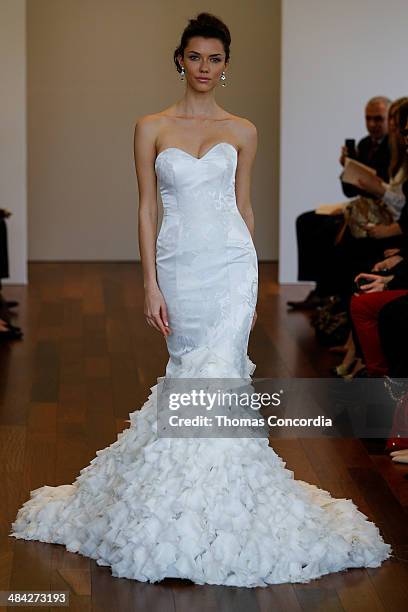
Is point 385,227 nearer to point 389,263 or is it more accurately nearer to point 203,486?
point 389,263

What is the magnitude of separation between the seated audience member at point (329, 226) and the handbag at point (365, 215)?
0.27 feet

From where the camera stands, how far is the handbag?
7.21m

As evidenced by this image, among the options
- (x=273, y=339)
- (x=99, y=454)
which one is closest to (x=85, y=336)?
(x=273, y=339)

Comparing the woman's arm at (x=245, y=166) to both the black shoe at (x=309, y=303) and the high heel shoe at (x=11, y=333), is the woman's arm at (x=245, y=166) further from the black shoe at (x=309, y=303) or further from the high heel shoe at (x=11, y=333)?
the black shoe at (x=309, y=303)

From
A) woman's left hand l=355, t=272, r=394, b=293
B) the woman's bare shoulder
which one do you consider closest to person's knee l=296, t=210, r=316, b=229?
woman's left hand l=355, t=272, r=394, b=293

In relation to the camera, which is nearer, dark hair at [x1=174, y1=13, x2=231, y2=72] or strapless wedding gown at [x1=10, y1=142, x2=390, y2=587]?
strapless wedding gown at [x1=10, y1=142, x2=390, y2=587]

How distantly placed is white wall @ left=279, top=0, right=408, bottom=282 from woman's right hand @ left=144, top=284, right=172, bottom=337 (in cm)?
606

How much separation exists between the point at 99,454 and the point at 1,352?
322cm

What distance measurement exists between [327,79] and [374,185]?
301 centimetres

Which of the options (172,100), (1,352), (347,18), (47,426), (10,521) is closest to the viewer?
(10,521)

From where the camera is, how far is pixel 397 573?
3.86m

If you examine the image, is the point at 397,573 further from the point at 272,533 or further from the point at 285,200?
the point at 285,200

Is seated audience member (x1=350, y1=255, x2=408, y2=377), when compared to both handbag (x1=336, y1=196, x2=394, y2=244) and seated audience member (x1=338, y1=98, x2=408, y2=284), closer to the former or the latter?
seated audience member (x1=338, y1=98, x2=408, y2=284)

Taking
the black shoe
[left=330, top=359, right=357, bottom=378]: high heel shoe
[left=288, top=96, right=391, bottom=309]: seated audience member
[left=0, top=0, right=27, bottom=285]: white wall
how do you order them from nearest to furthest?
[left=330, top=359, right=357, bottom=378]: high heel shoe → [left=288, top=96, right=391, bottom=309]: seated audience member → the black shoe → [left=0, top=0, right=27, bottom=285]: white wall
